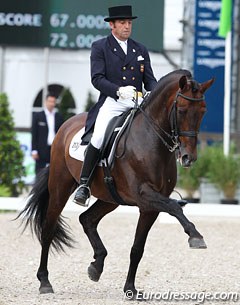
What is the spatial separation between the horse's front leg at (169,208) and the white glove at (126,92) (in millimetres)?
793

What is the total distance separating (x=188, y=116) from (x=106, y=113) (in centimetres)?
110

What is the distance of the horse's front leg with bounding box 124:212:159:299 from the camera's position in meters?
7.84

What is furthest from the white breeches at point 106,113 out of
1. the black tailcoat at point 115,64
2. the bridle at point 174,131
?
the bridle at point 174,131

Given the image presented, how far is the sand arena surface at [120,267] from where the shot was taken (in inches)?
317

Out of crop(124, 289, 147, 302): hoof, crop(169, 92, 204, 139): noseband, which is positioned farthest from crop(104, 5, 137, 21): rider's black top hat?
crop(124, 289, 147, 302): hoof

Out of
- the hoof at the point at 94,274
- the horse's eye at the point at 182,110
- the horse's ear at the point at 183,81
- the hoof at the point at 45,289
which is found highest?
the horse's ear at the point at 183,81

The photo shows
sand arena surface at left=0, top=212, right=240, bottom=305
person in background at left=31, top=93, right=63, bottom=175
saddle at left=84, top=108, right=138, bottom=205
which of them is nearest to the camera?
saddle at left=84, top=108, right=138, bottom=205

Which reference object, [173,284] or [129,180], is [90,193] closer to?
[129,180]

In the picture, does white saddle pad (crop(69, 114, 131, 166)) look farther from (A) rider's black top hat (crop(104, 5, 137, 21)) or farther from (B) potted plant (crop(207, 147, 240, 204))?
(B) potted plant (crop(207, 147, 240, 204))

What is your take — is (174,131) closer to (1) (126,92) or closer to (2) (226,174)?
(1) (126,92)

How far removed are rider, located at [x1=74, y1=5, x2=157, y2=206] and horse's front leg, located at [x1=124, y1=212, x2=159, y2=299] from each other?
0.58 meters

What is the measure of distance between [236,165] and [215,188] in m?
0.56

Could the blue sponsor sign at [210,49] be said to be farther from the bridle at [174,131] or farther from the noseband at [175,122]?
the noseband at [175,122]

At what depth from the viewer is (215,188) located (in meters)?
16.5
